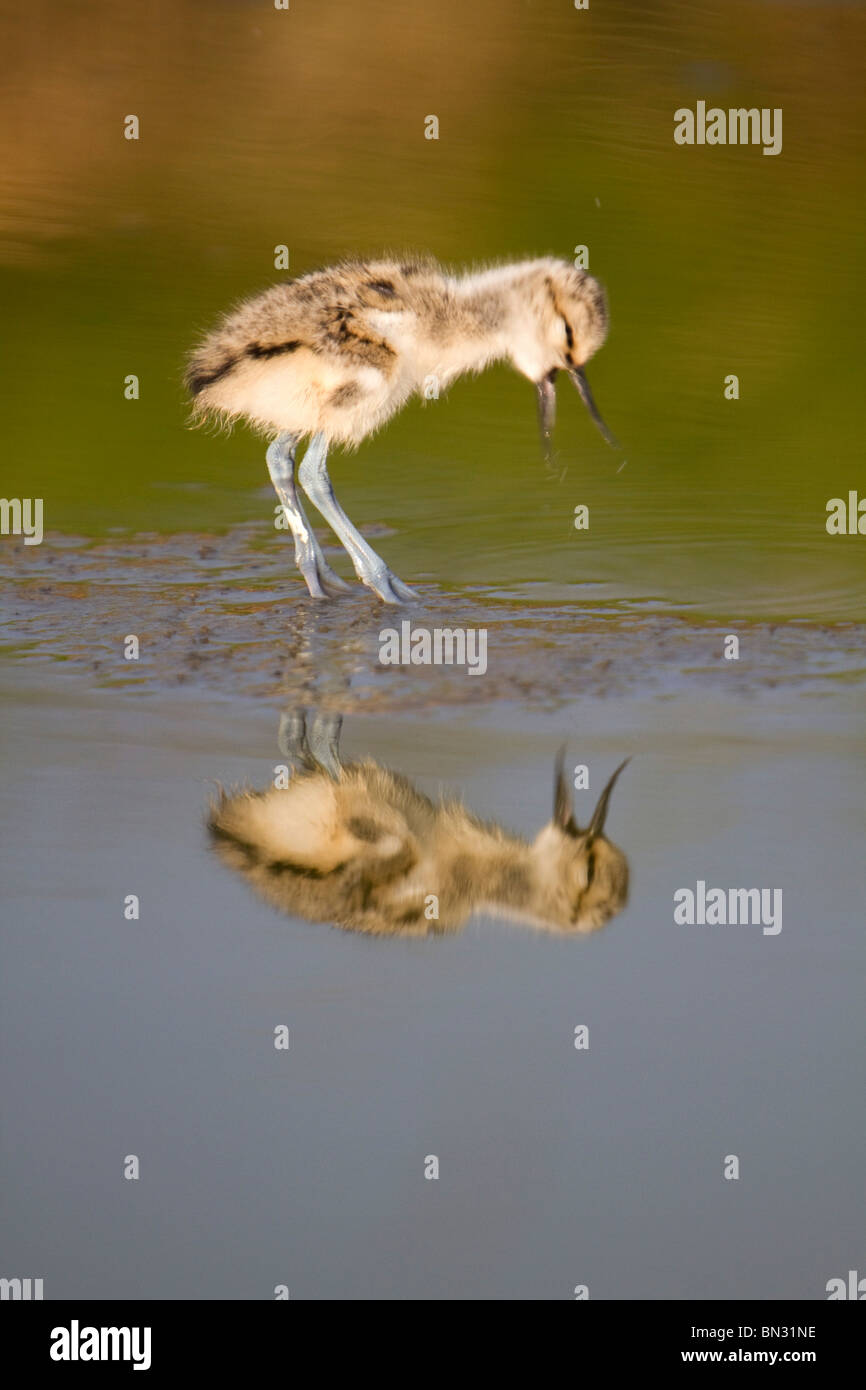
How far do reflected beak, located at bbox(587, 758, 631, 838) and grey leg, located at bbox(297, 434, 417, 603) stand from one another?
1.70 metres

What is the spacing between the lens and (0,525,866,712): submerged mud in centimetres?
447

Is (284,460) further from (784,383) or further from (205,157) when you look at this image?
(205,157)

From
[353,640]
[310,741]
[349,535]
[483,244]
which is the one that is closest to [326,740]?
[310,741]

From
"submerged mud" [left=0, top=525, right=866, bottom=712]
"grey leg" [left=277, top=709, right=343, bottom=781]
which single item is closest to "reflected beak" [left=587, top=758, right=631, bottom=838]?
"grey leg" [left=277, top=709, right=343, bottom=781]

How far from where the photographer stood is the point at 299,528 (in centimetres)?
541

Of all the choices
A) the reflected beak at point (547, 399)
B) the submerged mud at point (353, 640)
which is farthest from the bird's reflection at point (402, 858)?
the reflected beak at point (547, 399)

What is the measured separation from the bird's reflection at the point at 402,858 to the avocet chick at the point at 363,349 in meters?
1.77

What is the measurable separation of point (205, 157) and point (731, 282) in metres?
2.68

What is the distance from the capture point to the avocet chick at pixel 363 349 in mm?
5191

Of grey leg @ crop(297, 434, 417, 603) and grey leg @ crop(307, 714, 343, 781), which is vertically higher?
grey leg @ crop(297, 434, 417, 603)

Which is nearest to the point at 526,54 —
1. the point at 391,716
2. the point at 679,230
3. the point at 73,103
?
the point at 679,230

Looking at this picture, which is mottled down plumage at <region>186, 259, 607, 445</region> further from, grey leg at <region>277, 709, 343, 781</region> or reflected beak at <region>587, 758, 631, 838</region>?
reflected beak at <region>587, 758, 631, 838</region>

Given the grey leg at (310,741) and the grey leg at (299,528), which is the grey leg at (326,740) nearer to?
the grey leg at (310,741)

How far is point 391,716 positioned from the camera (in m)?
4.19
